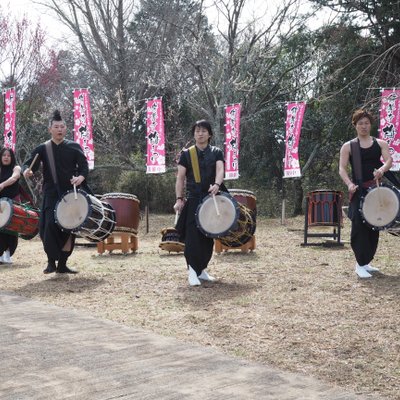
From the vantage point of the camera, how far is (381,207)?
222 inches

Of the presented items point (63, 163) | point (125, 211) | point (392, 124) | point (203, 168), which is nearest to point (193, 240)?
point (203, 168)

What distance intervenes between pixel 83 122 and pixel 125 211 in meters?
6.81

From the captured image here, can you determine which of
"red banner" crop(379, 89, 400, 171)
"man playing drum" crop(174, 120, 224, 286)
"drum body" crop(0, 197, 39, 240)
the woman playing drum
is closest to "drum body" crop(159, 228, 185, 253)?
"drum body" crop(0, 197, 39, 240)

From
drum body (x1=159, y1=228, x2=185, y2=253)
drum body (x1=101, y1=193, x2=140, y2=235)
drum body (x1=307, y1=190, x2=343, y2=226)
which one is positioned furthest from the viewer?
drum body (x1=307, y1=190, x2=343, y2=226)

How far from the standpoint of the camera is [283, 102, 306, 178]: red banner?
1555 centimetres

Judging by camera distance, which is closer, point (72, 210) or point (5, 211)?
point (72, 210)

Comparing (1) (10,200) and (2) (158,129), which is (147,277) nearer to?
(1) (10,200)

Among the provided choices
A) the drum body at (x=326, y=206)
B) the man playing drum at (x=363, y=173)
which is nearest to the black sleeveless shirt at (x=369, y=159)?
the man playing drum at (x=363, y=173)

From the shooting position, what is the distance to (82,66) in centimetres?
2272

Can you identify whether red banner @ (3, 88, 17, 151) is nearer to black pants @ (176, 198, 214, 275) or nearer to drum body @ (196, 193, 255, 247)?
black pants @ (176, 198, 214, 275)

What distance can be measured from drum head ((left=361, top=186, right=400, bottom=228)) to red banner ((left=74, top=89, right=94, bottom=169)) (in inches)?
413

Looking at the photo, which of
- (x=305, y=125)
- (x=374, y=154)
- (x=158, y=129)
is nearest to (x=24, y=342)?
(x=374, y=154)

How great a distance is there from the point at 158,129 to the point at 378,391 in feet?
41.2

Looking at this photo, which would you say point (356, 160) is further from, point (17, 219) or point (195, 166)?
point (17, 219)
